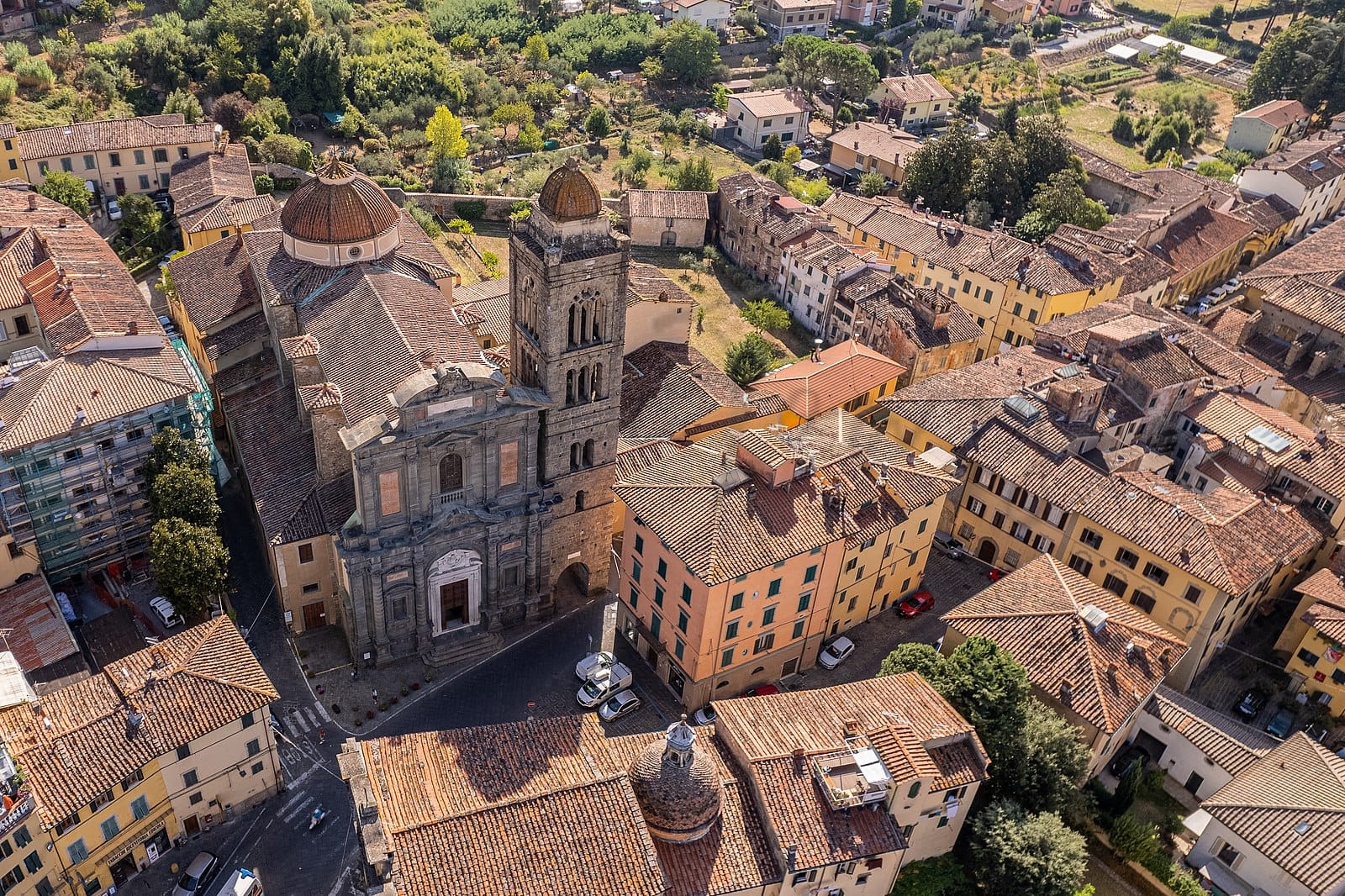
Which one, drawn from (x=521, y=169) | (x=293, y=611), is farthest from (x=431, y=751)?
(x=521, y=169)

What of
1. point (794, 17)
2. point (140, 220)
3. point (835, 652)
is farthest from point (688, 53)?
point (835, 652)

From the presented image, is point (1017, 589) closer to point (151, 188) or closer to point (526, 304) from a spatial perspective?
point (526, 304)

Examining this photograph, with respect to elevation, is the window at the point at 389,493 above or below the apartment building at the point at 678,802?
above

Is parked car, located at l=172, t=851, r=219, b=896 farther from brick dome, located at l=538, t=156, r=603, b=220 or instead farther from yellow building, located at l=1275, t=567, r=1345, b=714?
yellow building, located at l=1275, t=567, r=1345, b=714

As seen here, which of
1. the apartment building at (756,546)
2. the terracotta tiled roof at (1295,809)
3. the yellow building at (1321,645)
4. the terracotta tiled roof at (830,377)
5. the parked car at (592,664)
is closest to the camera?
the terracotta tiled roof at (1295,809)

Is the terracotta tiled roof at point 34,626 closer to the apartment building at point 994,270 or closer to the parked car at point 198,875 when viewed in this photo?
the parked car at point 198,875

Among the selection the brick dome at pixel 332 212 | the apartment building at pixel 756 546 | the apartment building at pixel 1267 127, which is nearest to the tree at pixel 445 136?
the brick dome at pixel 332 212

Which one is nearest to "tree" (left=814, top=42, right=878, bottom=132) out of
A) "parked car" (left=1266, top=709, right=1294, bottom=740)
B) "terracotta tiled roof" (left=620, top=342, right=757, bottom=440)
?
"terracotta tiled roof" (left=620, top=342, right=757, bottom=440)
